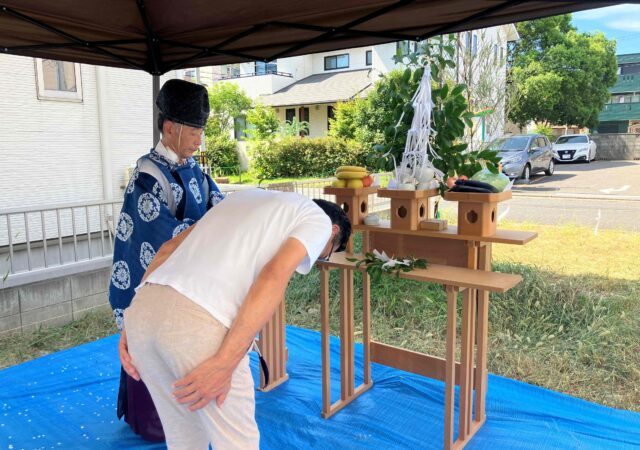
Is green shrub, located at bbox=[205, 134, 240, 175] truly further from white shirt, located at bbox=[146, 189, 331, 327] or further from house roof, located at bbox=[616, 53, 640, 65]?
house roof, located at bbox=[616, 53, 640, 65]

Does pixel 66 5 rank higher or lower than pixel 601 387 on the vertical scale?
higher

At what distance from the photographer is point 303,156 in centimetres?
1549

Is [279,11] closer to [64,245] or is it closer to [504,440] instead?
[504,440]

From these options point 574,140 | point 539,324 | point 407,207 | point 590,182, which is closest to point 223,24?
point 407,207

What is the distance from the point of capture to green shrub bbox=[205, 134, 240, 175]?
55.9ft

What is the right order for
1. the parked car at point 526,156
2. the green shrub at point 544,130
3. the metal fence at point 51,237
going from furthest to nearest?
the green shrub at point 544,130 → the parked car at point 526,156 → the metal fence at point 51,237

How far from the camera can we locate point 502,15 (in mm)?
2188

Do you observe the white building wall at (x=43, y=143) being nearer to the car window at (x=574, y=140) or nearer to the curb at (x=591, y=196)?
the curb at (x=591, y=196)

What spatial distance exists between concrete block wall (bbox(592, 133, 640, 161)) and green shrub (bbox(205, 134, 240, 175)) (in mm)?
15741

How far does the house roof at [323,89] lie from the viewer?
18.0 metres

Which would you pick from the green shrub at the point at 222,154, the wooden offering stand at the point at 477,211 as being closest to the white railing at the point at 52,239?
the wooden offering stand at the point at 477,211

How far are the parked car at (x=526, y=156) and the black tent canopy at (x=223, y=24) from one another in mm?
11015

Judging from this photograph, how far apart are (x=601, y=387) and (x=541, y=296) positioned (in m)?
1.07

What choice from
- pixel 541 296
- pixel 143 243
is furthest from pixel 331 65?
pixel 143 243
